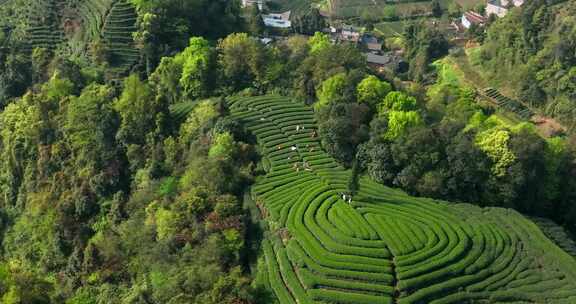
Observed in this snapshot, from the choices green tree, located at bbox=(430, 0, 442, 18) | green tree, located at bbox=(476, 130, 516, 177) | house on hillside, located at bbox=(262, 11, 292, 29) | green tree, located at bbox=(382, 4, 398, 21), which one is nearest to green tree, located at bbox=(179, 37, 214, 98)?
green tree, located at bbox=(476, 130, 516, 177)

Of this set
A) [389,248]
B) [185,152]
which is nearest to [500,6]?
[185,152]

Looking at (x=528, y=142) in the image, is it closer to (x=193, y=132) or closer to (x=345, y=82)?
(x=345, y=82)

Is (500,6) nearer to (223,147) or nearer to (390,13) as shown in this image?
(390,13)

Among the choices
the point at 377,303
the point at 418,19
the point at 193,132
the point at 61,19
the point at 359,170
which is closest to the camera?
the point at 377,303

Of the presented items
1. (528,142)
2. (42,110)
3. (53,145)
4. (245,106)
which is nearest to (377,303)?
(528,142)

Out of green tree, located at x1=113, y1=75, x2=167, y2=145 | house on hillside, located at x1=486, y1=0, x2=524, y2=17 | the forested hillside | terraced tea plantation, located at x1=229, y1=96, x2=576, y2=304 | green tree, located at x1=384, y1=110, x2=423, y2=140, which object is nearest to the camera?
terraced tea plantation, located at x1=229, y1=96, x2=576, y2=304

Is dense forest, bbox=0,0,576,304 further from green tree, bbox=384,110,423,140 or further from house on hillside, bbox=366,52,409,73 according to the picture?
house on hillside, bbox=366,52,409,73

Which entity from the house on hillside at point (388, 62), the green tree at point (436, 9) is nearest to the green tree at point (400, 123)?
the house on hillside at point (388, 62)
